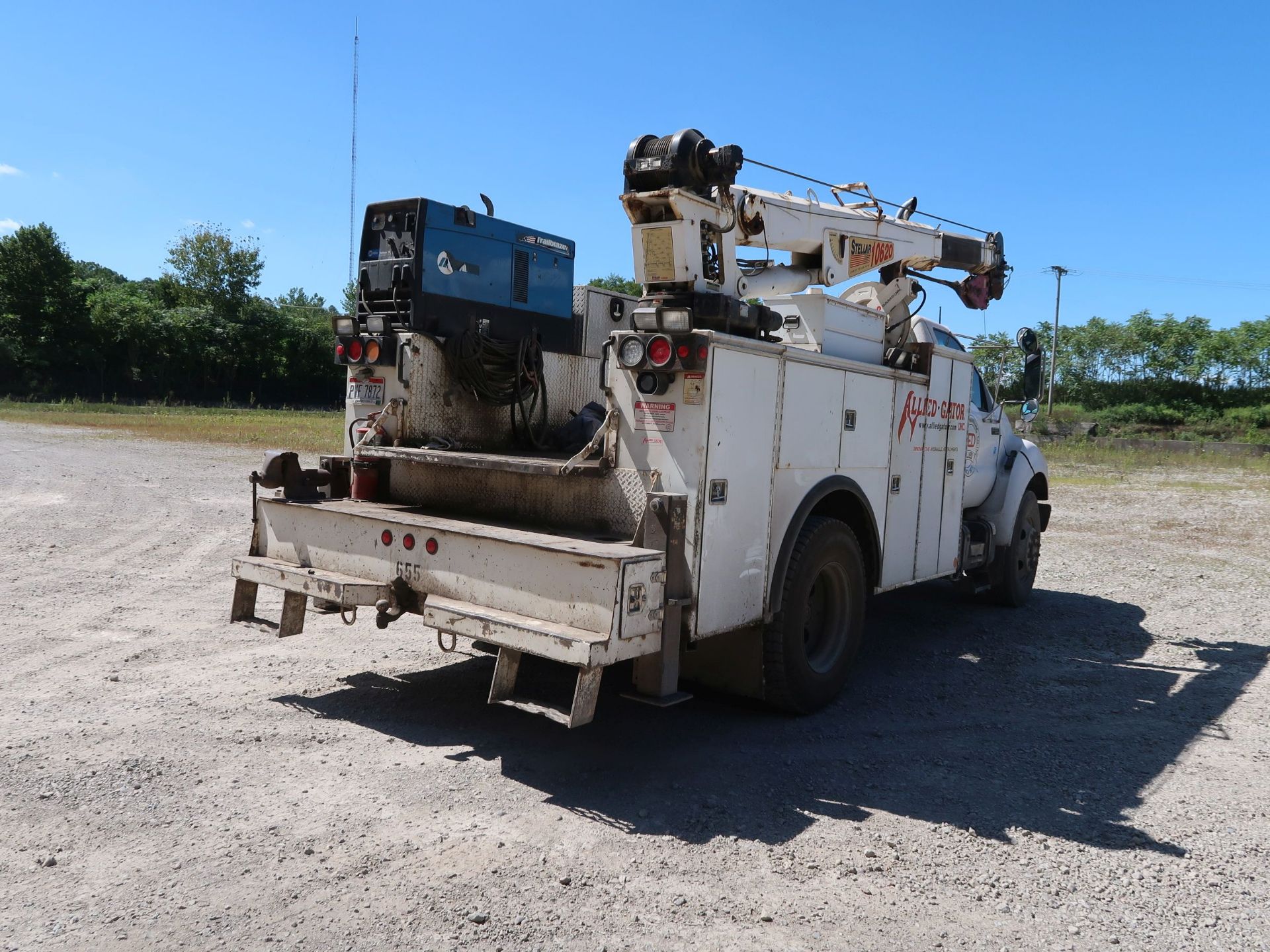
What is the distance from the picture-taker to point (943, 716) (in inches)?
234

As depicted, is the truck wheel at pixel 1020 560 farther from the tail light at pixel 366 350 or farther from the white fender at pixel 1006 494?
the tail light at pixel 366 350

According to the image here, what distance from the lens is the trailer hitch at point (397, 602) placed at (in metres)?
4.93

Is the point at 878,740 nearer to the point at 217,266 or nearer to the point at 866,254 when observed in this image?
the point at 866,254

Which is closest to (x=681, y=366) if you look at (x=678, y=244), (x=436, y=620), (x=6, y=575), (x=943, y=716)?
(x=678, y=244)

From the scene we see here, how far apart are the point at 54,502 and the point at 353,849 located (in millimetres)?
11553

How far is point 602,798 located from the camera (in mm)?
4438

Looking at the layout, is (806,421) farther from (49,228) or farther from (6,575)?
(49,228)

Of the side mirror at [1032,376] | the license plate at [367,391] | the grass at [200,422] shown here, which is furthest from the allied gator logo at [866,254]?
the grass at [200,422]

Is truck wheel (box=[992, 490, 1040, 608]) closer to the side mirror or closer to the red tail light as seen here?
the side mirror

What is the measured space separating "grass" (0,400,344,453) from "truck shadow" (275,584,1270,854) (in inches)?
719

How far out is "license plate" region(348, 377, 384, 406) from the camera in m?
6.09

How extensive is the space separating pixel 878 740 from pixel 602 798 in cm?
179

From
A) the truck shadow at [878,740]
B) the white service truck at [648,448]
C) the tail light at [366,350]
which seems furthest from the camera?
the tail light at [366,350]

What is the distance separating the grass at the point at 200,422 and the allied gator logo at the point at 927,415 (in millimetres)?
18171
